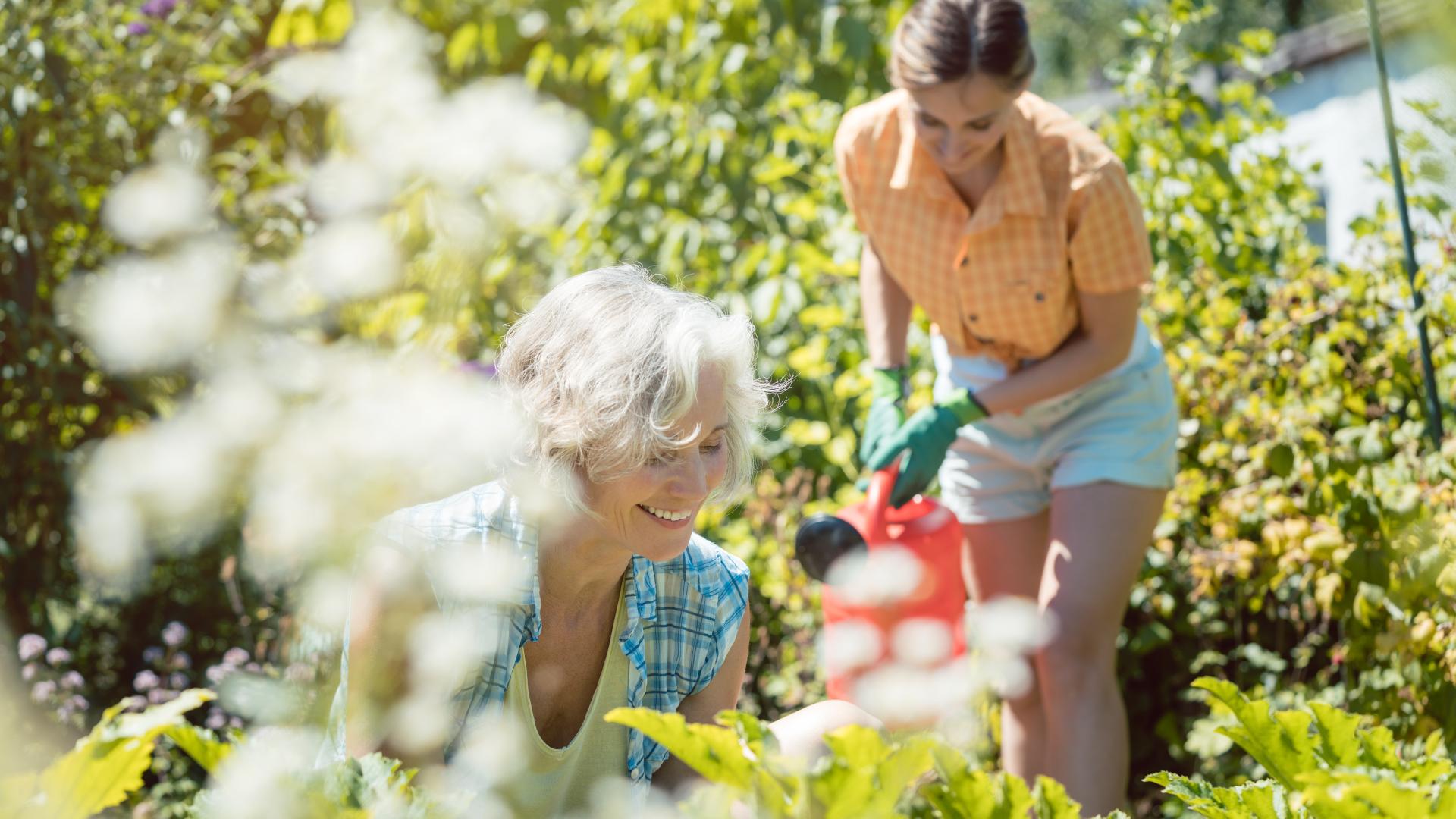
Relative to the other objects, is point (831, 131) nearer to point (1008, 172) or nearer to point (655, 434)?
point (1008, 172)

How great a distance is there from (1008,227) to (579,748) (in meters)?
1.02

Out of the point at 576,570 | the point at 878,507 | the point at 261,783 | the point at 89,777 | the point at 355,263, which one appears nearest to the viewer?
the point at 261,783

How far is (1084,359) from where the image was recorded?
2.04 m

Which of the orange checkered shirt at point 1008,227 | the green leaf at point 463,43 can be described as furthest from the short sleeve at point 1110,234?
the green leaf at point 463,43

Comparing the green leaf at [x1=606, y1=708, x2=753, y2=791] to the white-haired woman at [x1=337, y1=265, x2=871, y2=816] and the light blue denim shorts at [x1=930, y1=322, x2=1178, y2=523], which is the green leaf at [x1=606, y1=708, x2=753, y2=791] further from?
the light blue denim shorts at [x1=930, y1=322, x2=1178, y2=523]

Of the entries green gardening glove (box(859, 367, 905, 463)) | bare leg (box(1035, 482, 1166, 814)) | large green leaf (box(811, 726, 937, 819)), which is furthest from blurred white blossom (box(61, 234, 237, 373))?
bare leg (box(1035, 482, 1166, 814))

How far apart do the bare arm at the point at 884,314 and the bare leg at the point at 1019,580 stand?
0.32 m

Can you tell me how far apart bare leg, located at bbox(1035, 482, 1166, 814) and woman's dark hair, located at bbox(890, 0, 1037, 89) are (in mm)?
644

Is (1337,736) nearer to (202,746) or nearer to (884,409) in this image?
(202,746)

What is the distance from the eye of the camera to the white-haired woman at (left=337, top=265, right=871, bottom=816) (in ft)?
4.71

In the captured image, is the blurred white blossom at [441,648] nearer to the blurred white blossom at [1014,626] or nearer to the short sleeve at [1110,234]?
the blurred white blossom at [1014,626]

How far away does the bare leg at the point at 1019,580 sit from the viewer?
7.16 ft

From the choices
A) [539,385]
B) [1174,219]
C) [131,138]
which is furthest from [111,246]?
[1174,219]

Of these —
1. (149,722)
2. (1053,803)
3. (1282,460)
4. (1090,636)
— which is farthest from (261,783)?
(1282,460)
